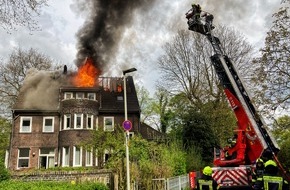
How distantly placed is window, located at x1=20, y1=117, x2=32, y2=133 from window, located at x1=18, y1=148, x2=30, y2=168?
180cm

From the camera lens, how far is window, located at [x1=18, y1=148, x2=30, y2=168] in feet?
99.0

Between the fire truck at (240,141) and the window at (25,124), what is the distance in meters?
20.9

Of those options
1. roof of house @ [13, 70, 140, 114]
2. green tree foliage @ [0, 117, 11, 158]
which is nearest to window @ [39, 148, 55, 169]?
roof of house @ [13, 70, 140, 114]

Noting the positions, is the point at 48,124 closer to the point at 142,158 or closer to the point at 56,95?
the point at 56,95

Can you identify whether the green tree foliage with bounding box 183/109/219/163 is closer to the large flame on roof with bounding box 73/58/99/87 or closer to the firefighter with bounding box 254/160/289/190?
the large flame on roof with bounding box 73/58/99/87

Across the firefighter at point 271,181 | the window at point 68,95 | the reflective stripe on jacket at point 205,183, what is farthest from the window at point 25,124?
the firefighter at point 271,181

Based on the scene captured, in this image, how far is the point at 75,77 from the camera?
33844 millimetres

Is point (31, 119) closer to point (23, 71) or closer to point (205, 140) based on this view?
point (23, 71)

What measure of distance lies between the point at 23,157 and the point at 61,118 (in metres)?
4.91

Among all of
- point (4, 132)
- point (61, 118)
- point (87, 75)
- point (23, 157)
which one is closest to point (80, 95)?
point (87, 75)

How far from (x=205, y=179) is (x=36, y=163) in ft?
79.2

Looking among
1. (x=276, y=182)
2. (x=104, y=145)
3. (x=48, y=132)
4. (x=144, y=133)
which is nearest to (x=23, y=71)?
(x=48, y=132)

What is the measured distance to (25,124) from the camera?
3144 centimetres

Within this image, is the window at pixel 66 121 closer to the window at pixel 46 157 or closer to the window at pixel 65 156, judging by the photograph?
the window at pixel 65 156
